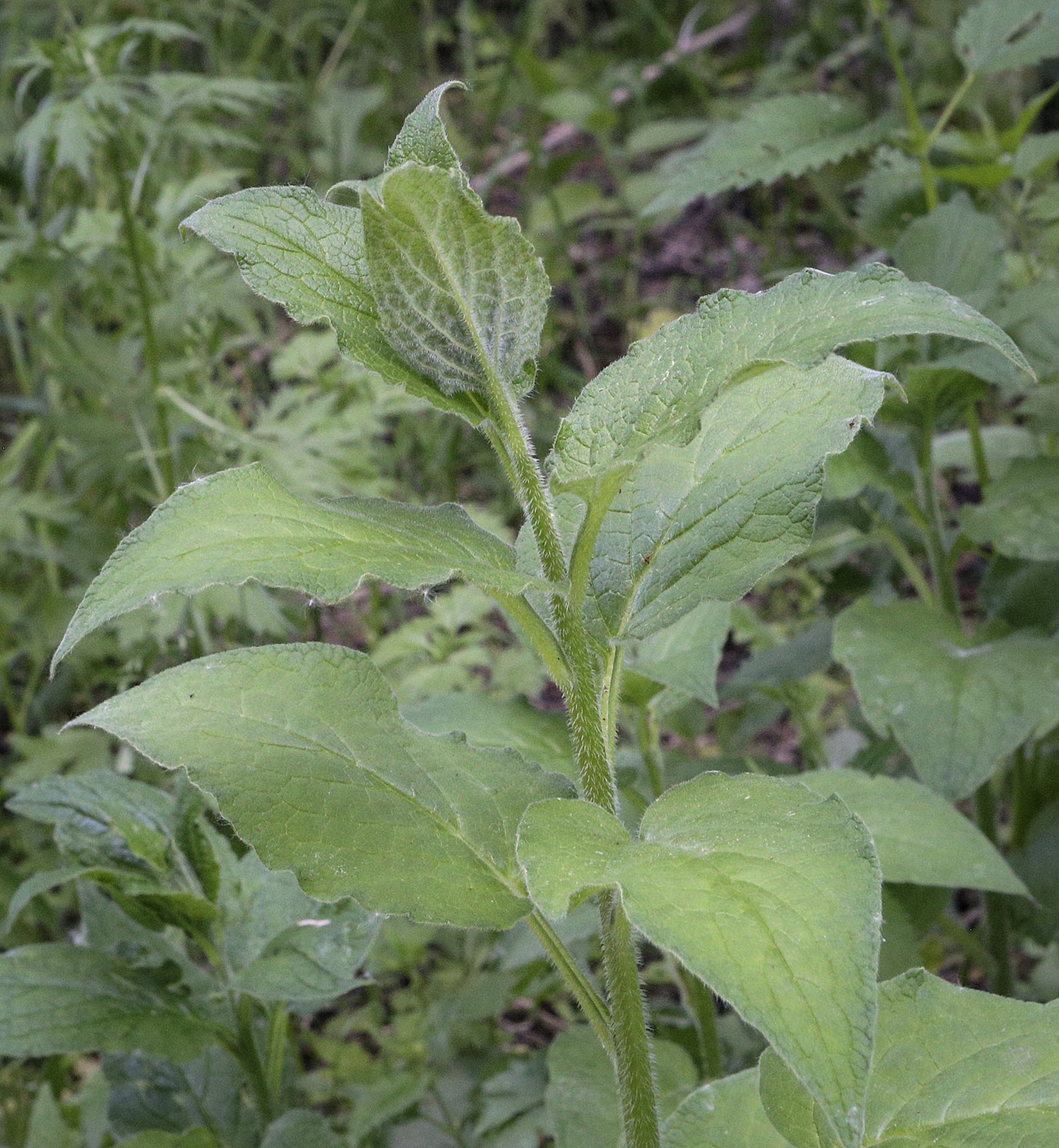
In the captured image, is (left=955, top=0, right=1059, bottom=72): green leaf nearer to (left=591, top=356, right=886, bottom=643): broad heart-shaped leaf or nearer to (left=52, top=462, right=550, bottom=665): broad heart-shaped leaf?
(left=591, top=356, right=886, bottom=643): broad heart-shaped leaf

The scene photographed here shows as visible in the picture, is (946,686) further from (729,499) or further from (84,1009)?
(84,1009)

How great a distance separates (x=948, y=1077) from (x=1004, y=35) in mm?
1568

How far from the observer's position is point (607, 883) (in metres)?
0.67

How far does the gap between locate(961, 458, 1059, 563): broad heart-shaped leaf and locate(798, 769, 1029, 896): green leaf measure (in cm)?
39

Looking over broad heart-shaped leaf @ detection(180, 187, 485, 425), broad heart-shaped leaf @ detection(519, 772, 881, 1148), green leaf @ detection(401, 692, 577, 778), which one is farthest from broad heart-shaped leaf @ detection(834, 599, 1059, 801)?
broad heart-shaped leaf @ detection(180, 187, 485, 425)

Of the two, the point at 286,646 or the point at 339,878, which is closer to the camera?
the point at 339,878

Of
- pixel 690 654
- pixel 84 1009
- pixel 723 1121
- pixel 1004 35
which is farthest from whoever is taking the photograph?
pixel 1004 35

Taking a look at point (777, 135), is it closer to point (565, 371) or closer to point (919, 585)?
point (919, 585)

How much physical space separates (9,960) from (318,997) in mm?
305

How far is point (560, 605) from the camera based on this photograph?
846mm

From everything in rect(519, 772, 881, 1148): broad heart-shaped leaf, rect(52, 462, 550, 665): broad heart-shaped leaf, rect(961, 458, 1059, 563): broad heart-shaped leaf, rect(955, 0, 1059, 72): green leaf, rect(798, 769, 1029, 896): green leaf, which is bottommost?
rect(798, 769, 1029, 896): green leaf

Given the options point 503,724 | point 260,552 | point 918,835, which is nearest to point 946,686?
point 918,835

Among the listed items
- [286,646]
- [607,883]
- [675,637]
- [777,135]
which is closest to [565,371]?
[777,135]

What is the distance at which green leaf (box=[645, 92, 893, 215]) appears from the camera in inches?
70.6
